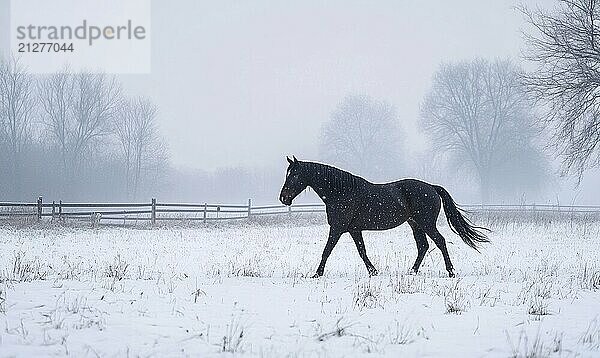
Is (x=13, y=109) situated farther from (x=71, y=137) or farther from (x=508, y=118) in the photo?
(x=508, y=118)

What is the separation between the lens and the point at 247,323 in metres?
5.02

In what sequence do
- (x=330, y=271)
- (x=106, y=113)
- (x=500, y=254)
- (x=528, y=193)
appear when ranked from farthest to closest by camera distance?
(x=528, y=193)
(x=106, y=113)
(x=500, y=254)
(x=330, y=271)

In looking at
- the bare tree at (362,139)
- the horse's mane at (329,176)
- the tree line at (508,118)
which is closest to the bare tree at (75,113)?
the bare tree at (362,139)

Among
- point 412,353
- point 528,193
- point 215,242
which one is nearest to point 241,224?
point 215,242

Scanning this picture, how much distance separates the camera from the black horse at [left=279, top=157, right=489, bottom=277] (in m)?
9.50

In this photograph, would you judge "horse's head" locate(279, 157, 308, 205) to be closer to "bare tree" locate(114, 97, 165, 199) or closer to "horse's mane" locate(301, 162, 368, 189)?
"horse's mane" locate(301, 162, 368, 189)

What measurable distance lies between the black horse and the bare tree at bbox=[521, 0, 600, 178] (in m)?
9.21

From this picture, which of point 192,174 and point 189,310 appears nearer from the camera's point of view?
point 189,310

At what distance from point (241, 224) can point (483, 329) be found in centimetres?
2182

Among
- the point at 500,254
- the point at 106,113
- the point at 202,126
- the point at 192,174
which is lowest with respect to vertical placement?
the point at 500,254

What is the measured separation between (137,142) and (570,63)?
4075 centimetres

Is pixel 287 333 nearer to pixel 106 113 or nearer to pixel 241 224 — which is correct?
pixel 241 224

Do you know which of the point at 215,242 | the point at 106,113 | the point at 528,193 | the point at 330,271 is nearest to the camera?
the point at 330,271

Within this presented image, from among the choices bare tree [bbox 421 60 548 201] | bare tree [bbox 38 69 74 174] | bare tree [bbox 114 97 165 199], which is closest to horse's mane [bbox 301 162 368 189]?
bare tree [bbox 421 60 548 201]
